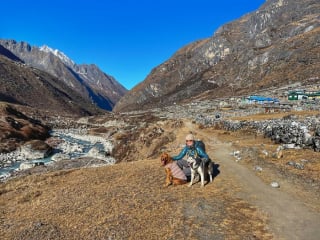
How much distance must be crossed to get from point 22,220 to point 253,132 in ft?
96.8

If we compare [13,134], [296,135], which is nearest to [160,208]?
[296,135]

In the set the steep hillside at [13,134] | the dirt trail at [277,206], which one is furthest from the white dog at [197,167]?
the steep hillside at [13,134]

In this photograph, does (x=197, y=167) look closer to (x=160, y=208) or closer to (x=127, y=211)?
(x=160, y=208)

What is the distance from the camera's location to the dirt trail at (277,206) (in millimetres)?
12078

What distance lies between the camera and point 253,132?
39469mm

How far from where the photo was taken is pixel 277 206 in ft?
47.6

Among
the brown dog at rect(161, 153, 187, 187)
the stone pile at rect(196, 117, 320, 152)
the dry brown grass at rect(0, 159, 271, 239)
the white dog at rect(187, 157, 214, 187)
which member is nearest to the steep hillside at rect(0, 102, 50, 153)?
the dry brown grass at rect(0, 159, 271, 239)

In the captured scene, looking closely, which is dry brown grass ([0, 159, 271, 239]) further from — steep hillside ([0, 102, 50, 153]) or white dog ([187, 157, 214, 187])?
steep hillside ([0, 102, 50, 153])

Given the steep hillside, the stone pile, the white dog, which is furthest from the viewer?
the steep hillside

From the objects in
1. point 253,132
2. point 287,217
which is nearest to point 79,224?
point 287,217

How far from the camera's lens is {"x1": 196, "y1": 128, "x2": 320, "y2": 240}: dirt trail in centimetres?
1208

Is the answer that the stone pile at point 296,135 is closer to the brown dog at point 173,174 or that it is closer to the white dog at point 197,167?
the white dog at point 197,167

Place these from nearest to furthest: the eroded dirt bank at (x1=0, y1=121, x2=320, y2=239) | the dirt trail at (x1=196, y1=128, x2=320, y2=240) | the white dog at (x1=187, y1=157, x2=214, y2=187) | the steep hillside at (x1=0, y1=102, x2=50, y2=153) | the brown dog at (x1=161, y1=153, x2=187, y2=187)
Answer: the dirt trail at (x1=196, y1=128, x2=320, y2=240) < the eroded dirt bank at (x1=0, y1=121, x2=320, y2=239) < the white dog at (x1=187, y1=157, x2=214, y2=187) < the brown dog at (x1=161, y1=153, x2=187, y2=187) < the steep hillside at (x1=0, y1=102, x2=50, y2=153)

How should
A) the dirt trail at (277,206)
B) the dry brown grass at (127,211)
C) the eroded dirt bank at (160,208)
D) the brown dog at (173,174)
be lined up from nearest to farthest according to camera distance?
the dirt trail at (277,206) < the eroded dirt bank at (160,208) < the dry brown grass at (127,211) < the brown dog at (173,174)
